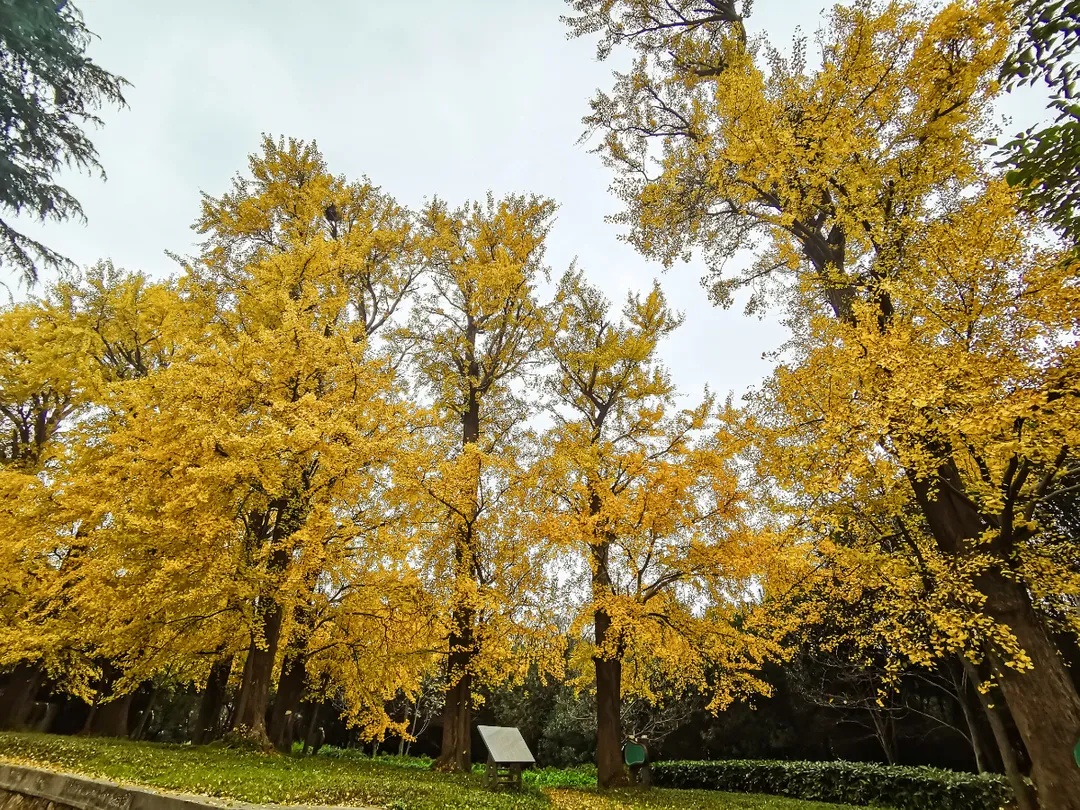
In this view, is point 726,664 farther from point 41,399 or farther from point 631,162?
point 41,399

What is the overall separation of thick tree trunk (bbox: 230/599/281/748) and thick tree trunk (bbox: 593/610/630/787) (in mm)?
7195

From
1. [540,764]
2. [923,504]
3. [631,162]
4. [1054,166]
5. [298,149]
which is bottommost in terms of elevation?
[540,764]

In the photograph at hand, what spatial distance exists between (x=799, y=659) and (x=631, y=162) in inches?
775

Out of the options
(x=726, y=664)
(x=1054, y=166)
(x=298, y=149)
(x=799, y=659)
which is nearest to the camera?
(x=1054, y=166)

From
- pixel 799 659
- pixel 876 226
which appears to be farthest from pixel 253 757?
pixel 799 659

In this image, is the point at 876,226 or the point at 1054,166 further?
the point at 876,226

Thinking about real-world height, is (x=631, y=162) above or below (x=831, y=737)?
above

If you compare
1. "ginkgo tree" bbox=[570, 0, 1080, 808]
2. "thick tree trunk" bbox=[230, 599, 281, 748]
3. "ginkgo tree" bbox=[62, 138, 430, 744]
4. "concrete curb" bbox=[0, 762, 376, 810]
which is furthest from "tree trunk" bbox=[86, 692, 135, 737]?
"ginkgo tree" bbox=[570, 0, 1080, 808]

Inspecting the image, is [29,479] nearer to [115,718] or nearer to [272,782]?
[115,718]

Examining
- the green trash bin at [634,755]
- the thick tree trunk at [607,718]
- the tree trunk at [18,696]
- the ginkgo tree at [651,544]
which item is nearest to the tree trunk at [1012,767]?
the ginkgo tree at [651,544]

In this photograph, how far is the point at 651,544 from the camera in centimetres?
1209

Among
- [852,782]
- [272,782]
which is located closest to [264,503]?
[272,782]

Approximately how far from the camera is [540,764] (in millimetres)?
28219

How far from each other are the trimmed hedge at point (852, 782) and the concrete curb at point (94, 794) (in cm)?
1484
